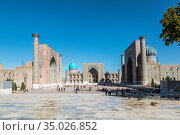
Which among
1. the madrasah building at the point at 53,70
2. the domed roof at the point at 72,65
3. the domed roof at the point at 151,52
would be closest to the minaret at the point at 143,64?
the madrasah building at the point at 53,70

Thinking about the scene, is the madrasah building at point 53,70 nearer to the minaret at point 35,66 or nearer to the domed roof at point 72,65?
the minaret at point 35,66

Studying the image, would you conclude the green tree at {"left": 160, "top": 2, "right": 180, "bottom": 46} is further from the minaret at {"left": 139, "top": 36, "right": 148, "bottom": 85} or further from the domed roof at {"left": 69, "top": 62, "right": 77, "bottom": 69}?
the domed roof at {"left": 69, "top": 62, "right": 77, "bottom": 69}

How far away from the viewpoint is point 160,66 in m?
38.0

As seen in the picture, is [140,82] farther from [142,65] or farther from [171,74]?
[171,74]

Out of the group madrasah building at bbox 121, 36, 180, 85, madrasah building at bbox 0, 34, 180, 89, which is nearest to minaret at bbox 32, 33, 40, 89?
madrasah building at bbox 0, 34, 180, 89

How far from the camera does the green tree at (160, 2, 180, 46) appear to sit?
507 inches

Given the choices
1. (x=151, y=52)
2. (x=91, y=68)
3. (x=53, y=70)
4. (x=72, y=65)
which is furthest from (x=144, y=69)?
(x=72, y=65)

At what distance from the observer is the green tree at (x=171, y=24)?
12.9 metres

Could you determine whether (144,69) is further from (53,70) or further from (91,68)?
(91,68)

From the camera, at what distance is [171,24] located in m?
13.3

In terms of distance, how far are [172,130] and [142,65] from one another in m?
29.3

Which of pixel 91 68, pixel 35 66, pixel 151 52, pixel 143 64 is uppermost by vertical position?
pixel 151 52

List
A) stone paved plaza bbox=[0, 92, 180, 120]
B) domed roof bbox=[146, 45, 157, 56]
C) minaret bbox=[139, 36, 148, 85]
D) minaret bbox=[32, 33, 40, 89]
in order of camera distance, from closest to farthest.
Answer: stone paved plaza bbox=[0, 92, 180, 120] < minaret bbox=[32, 33, 40, 89] < minaret bbox=[139, 36, 148, 85] < domed roof bbox=[146, 45, 157, 56]

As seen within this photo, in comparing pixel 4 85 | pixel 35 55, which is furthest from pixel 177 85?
pixel 35 55
